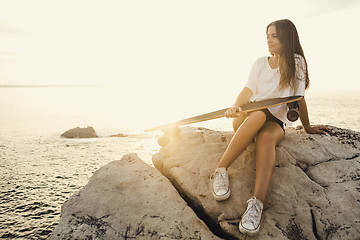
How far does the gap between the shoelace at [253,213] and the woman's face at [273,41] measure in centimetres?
232

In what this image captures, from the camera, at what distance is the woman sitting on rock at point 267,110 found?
3.05 metres

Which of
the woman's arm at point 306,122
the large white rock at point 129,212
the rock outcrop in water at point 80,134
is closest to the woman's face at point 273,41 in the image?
the woman's arm at point 306,122

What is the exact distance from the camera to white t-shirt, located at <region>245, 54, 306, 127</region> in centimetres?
359

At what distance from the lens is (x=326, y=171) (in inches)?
135

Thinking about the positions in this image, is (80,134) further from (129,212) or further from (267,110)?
(267,110)

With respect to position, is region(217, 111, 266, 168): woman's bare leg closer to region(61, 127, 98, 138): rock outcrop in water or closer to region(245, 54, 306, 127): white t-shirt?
region(245, 54, 306, 127): white t-shirt

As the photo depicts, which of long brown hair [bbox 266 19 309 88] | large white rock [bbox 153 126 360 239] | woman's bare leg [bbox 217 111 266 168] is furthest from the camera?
long brown hair [bbox 266 19 309 88]

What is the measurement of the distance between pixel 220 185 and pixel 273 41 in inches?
92.2

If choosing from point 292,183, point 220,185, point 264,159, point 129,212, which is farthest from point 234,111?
point 129,212

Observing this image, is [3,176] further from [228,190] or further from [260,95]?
[260,95]

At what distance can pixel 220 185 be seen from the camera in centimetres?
319

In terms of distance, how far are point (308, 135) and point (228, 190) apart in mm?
1941

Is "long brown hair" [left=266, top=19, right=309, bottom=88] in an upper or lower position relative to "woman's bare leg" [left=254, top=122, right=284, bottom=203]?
upper

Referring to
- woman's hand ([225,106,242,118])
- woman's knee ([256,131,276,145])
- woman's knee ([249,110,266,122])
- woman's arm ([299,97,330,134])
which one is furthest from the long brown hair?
woman's knee ([256,131,276,145])
